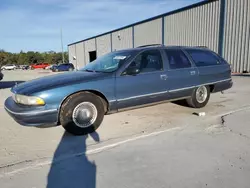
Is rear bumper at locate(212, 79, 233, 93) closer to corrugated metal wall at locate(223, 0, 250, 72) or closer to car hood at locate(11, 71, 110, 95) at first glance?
car hood at locate(11, 71, 110, 95)

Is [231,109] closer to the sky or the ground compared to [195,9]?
closer to the ground

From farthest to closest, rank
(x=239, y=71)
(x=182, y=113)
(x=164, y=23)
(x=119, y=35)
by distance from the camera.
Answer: (x=119, y=35)
(x=164, y=23)
(x=239, y=71)
(x=182, y=113)

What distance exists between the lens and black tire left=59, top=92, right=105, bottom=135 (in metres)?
4.15

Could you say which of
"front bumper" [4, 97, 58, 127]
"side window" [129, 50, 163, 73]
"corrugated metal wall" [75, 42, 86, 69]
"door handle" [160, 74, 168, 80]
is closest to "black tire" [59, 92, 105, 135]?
"front bumper" [4, 97, 58, 127]

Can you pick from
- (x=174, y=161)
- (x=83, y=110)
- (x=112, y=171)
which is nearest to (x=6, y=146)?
(x=83, y=110)

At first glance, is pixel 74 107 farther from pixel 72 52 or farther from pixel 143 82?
pixel 72 52

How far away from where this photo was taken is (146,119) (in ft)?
17.4

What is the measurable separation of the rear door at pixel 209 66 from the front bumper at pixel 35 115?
378cm

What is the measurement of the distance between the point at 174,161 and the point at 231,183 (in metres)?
0.78

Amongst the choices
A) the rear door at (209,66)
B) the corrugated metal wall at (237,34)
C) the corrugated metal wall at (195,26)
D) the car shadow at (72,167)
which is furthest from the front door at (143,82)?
the corrugated metal wall at (195,26)

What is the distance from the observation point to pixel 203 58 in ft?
20.7

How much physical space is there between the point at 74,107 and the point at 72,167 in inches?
52.1

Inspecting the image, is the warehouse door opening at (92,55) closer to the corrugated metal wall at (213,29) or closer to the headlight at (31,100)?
the corrugated metal wall at (213,29)

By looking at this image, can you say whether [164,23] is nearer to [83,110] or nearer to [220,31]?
[220,31]
